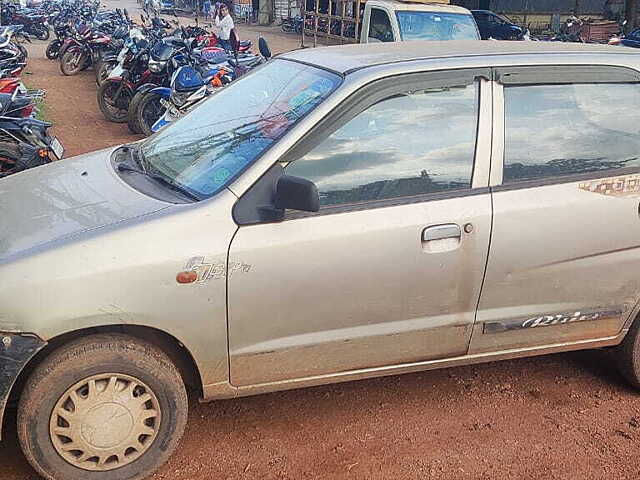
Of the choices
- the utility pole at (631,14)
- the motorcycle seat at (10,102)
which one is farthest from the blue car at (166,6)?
the motorcycle seat at (10,102)

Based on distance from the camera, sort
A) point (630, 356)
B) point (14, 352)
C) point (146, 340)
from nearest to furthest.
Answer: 1. point (14, 352)
2. point (146, 340)
3. point (630, 356)

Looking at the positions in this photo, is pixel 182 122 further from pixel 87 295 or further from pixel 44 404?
pixel 44 404

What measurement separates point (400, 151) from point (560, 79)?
895 mm

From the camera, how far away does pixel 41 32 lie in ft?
88.2

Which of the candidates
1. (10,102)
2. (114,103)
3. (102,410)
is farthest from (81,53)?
(102,410)

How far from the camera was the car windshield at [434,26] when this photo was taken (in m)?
10.0

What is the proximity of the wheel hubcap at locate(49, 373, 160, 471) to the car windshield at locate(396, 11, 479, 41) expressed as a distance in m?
8.39

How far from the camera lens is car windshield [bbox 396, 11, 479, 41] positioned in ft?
32.9

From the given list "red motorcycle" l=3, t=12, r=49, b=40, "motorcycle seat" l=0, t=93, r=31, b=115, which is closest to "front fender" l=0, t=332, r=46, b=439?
"motorcycle seat" l=0, t=93, r=31, b=115

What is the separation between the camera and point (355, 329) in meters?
2.89

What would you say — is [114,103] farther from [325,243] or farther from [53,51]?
[53,51]

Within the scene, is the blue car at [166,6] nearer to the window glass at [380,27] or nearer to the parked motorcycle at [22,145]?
the window glass at [380,27]

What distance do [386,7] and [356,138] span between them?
824cm

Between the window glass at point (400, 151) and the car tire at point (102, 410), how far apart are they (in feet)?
3.27
